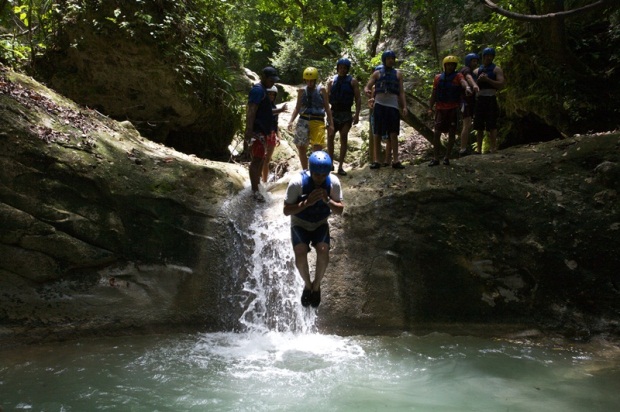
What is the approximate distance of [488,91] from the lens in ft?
29.5

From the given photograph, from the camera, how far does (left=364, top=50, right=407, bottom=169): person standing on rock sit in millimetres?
8203

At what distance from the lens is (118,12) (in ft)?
34.8

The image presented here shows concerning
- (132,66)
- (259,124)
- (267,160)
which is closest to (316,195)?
(259,124)

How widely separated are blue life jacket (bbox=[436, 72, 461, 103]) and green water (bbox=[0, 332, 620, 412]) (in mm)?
3911

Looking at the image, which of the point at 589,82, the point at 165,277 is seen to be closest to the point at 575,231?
the point at 589,82

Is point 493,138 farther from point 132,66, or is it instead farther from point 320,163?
point 132,66

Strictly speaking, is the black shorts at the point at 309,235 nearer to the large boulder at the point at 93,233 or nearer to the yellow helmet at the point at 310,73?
the large boulder at the point at 93,233

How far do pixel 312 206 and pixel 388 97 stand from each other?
10.4ft

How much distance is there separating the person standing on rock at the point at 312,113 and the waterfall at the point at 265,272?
125cm

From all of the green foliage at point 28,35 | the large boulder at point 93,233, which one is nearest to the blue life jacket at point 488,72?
the large boulder at point 93,233

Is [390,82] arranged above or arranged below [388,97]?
above

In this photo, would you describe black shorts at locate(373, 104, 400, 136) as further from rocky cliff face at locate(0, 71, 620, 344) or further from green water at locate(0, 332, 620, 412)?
green water at locate(0, 332, 620, 412)

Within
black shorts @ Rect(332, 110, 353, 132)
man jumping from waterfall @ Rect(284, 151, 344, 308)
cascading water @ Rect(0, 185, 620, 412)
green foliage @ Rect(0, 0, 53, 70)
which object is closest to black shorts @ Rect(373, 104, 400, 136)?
black shorts @ Rect(332, 110, 353, 132)

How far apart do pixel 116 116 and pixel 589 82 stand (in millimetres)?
9648
